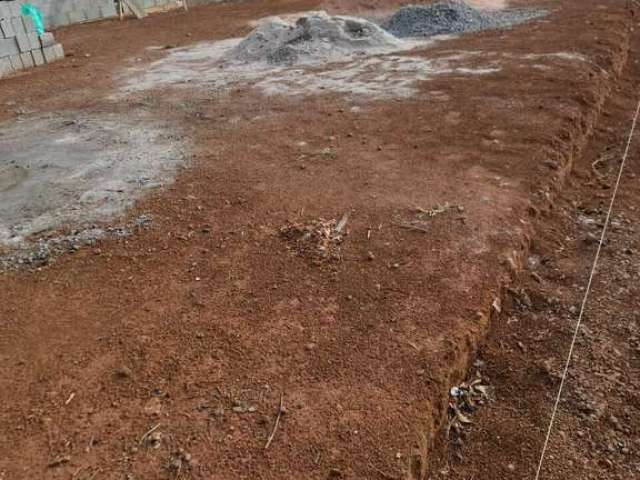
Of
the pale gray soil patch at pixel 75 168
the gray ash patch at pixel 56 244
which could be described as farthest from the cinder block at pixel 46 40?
the gray ash patch at pixel 56 244

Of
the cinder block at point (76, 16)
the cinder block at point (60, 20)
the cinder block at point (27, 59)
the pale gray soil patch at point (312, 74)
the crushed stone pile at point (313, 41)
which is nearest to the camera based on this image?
the pale gray soil patch at point (312, 74)

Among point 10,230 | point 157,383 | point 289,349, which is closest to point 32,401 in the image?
point 157,383

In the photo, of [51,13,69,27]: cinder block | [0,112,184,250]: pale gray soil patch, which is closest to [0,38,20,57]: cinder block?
[0,112,184,250]: pale gray soil patch

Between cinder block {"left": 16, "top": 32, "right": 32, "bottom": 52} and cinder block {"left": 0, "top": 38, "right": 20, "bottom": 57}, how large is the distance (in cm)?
7

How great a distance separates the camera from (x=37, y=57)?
381 inches

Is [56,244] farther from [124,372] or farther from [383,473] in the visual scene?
[383,473]

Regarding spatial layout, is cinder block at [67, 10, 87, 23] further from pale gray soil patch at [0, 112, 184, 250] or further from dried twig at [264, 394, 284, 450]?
dried twig at [264, 394, 284, 450]

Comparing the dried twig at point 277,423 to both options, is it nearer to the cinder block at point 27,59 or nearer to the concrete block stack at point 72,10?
the cinder block at point 27,59

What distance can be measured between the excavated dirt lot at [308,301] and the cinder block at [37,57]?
4679 mm

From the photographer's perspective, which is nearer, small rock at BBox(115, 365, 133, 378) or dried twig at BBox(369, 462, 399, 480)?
dried twig at BBox(369, 462, 399, 480)

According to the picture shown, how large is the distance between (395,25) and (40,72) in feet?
22.5

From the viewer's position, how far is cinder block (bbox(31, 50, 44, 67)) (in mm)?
9614

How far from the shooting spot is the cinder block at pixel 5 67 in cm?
897

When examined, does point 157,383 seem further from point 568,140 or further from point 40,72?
point 40,72
